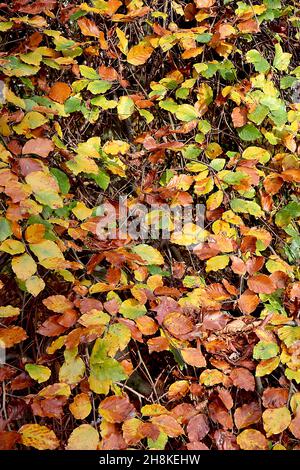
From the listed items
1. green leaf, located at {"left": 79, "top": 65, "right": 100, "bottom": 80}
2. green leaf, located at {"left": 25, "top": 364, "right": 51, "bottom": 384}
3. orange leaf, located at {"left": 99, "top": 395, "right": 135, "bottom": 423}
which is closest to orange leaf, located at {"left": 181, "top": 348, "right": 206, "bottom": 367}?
orange leaf, located at {"left": 99, "top": 395, "right": 135, "bottom": 423}

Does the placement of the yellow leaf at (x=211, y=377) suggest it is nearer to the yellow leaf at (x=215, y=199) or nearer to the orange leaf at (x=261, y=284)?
the orange leaf at (x=261, y=284)

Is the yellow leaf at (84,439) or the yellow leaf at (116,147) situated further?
the yellow leaf at (116,147)

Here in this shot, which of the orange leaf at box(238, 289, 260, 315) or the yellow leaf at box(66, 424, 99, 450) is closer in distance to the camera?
the yellow leaf at box(66, 424, 99, 450)

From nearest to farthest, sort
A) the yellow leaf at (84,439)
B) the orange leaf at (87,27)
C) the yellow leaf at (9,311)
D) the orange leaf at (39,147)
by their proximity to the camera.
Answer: the yellow leaf at (84,439), the yellow leaf at (9,311), the orange leaf at (39,147), the orange leaf at (87,27)

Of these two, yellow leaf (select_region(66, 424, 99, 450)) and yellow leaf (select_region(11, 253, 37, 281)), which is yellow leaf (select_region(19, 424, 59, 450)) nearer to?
yellow leaf (select_region(66, 424, 99, 450))

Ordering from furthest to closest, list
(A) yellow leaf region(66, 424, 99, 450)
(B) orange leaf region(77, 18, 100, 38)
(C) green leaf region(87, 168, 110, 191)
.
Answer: (B) orange leaf region(77, 18, 100, 38) → (C) green leaf region(87, 168, 110, 191) → (A) yellow leaf region(66, 424, 99, 450)

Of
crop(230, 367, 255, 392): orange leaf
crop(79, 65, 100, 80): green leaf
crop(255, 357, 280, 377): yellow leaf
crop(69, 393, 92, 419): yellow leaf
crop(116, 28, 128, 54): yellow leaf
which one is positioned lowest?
crop(230, 367, 255, 392): orange leaf

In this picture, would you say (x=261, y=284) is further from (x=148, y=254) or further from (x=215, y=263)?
(x=148, y=254)

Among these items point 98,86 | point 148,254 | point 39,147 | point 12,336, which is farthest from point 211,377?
point 98,86

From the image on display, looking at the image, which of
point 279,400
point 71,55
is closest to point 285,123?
point 71,55

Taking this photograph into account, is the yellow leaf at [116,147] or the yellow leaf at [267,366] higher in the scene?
the yellow leaf at [116,147]

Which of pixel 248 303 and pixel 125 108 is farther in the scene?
pixel 125 108

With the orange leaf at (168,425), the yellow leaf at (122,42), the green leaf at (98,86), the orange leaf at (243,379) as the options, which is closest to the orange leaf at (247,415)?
the orange leaf at (243,379)

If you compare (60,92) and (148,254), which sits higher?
(60,92)
